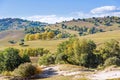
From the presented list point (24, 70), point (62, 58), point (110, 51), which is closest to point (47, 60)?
point (62, 58)

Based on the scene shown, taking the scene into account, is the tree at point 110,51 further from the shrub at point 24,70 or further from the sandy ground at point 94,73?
the shrub at point 24,70

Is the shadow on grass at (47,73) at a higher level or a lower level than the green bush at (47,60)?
higher

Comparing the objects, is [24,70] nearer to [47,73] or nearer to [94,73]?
[47,73]

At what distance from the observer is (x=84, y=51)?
110m

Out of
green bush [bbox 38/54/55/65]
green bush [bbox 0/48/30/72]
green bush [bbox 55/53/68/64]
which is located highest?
green bush [bbox 0/48/30/72]

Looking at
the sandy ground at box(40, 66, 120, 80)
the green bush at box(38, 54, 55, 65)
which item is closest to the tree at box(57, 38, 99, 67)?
the green bush at box(38, 54, 55, 65)

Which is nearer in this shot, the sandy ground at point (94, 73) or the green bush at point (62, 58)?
the sandy ground at point (94, 73)

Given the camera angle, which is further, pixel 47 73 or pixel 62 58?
pixel 62 58

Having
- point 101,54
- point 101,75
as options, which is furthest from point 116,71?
point 101,54

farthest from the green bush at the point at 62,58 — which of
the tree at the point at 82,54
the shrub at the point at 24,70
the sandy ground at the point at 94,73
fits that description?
the shrub at the point at 24,70

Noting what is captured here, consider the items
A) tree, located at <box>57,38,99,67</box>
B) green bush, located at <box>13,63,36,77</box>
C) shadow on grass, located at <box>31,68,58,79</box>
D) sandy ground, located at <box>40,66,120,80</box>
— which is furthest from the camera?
tree, located at <box>57,38,99,67</box>

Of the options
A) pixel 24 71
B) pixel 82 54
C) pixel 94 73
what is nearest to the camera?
pixel 94 73

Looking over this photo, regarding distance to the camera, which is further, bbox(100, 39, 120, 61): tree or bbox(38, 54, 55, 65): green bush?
bbox(100, 39, 120, 61): tree

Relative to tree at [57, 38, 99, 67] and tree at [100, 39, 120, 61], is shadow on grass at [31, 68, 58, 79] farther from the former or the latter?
tree at [100, 39, 120, 61]
